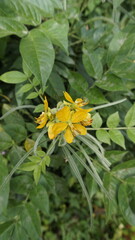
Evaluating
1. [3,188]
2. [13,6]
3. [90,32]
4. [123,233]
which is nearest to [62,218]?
[123,233]

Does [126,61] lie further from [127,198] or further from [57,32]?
[127,198]

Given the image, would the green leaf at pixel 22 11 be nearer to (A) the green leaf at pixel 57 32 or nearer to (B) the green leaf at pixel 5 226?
(A) the green leaf at pixel 57 32

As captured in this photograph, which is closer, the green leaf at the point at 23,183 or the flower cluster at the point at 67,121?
the flower cluster at the point at 67,121

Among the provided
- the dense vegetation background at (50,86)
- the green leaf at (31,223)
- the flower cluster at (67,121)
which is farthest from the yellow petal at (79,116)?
the green leaf at (31,223)

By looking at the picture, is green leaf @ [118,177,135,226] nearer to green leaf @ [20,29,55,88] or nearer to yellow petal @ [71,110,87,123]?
yellow petal @ [71,110,87,123]

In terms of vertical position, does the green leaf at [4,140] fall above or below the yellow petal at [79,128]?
below

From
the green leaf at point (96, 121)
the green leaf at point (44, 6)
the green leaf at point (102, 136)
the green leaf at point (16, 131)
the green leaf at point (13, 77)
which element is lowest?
the green leaf at point (102, 136)
